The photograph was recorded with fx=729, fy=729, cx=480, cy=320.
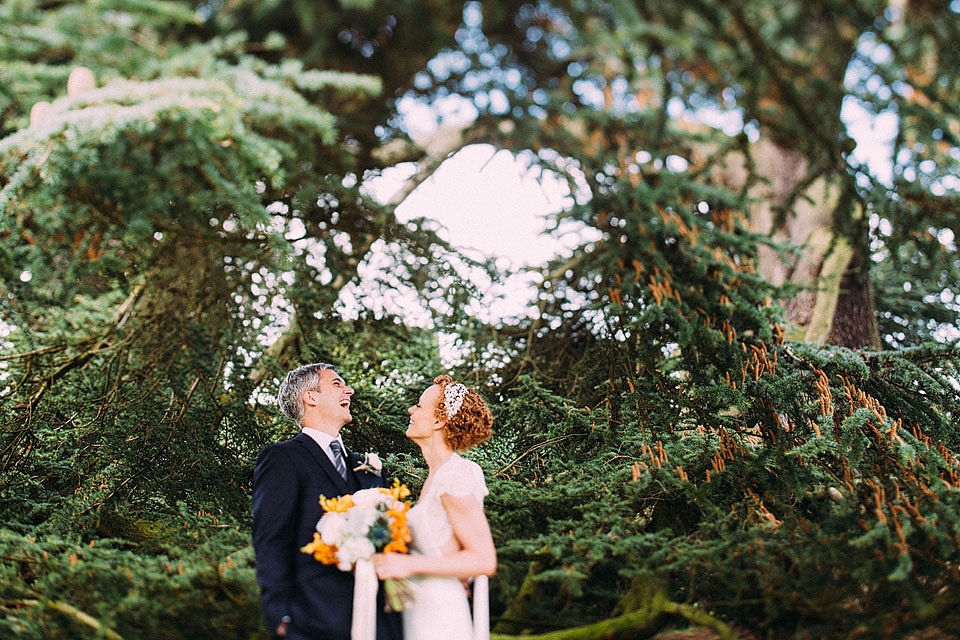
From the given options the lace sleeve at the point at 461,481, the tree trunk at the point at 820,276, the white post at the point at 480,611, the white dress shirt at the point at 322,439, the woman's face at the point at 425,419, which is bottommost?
the white post at the point at 480,611

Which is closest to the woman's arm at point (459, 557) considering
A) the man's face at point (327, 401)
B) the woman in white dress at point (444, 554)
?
the woman in white dress at point (444, 554)

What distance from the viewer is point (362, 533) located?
99.1 inches

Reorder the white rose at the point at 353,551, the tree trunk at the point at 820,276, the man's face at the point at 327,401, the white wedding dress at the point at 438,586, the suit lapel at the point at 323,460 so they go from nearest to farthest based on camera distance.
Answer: the white rose at the point at 353,551 < the white wedding dress at the point at 438,586 < the suit lapel at the point at 323,460 < the man's face at the point at 327,401 < the tree trunk at the point at 820,276

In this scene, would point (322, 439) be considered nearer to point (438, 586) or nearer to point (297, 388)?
point (297, 388)

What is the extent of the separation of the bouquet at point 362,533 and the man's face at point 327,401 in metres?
0.42

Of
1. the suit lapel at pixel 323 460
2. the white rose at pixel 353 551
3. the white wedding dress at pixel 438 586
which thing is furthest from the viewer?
the suit lapel at pixel 323 460

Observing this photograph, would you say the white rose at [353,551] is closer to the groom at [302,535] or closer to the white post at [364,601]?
the white post at [364,601]

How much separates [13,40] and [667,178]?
469 centimetres

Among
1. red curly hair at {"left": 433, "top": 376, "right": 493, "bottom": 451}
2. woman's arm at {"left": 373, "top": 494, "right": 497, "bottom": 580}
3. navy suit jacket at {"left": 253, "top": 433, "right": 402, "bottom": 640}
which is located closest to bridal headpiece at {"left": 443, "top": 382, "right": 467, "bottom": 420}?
red curly hair at {"left": 433, "top": 376, "right": 493, "bottom": 451}

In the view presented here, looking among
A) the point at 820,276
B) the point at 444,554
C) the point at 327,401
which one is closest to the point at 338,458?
the point at 327,401

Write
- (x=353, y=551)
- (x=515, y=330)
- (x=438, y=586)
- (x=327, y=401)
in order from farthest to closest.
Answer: (x=515, y=330) → (x=327, y=401) → (x=438, y=586) → (x=353, y=551)

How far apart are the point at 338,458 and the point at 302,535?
34 cm

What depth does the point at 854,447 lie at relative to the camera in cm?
320

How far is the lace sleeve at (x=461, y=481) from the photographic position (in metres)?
2.64
